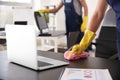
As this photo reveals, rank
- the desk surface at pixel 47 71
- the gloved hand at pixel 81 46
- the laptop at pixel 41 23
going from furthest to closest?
the laptop at pixel 41 23
the gloved hand at pixel 81 46
the desk surface at pixel 47 71

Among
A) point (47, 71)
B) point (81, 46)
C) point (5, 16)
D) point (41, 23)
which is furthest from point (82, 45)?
point (5, 16)

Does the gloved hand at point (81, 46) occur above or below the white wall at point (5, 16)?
below

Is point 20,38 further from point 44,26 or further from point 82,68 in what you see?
point 44,26

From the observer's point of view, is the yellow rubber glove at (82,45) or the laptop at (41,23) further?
A: the laptop at (41,23)

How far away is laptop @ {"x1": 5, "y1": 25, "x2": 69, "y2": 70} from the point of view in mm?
1019

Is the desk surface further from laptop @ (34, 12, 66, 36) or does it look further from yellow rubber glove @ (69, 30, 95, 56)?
laptop @ (34, 12, 66, 36)

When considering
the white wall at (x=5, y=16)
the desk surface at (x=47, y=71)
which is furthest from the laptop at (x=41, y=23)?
the desk surface at (x=47, y=71)

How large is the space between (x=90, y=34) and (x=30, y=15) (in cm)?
283

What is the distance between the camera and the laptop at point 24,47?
40.1 inches

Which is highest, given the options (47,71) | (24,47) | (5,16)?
(5,16)

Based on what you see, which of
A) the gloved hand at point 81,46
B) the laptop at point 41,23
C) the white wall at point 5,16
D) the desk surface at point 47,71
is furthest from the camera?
the white wall at point 5,16

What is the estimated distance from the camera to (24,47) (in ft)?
3.58

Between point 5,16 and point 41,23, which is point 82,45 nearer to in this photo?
point 41,23

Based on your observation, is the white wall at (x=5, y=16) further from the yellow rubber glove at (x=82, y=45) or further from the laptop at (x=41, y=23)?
the yellow rubber glove at (x=82, y=45)
